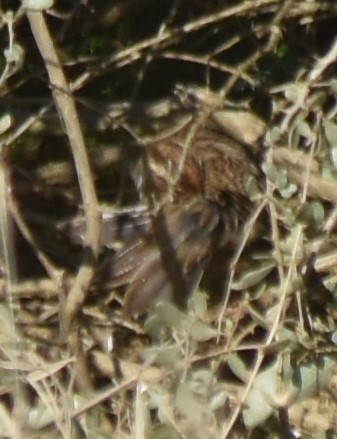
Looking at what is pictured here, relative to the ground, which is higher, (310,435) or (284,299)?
(284,299)

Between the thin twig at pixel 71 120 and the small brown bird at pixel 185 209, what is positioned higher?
the thin twig at pixel 71 120

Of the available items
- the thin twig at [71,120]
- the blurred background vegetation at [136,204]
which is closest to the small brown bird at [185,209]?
the blurred background vegetation at [136,204]

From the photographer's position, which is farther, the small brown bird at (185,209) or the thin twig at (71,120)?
the small brown bird at (185,209)

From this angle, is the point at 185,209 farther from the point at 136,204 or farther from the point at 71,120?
the point at 71,120

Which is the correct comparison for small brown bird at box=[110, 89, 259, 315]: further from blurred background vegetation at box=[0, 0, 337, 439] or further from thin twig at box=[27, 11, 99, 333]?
thin twig at box=[27, 11, 99, 333]

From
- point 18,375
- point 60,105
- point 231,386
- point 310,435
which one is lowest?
point 310,435

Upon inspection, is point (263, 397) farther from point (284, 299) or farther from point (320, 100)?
point (320, 100)

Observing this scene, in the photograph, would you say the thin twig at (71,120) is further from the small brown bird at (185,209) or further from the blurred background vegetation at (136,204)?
the small brown bird at (185,209)

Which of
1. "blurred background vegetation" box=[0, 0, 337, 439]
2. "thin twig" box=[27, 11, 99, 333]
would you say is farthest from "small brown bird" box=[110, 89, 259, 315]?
"thin twig" box=[27, 11, 99, 333]

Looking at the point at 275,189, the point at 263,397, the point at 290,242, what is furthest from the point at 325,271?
the point at 263,397

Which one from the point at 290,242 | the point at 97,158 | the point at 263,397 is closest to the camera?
the point at 263,397
